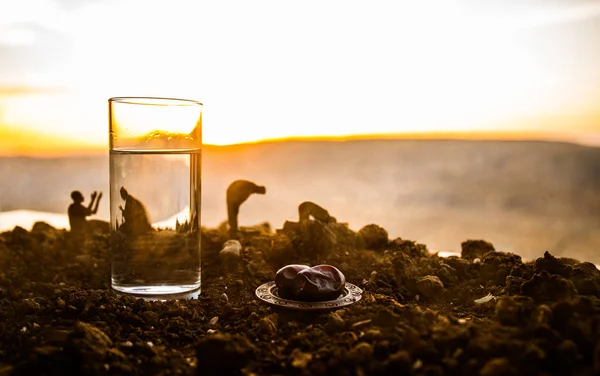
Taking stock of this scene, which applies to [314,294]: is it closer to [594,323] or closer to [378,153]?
[594,323]

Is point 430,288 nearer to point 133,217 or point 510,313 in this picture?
point 510,313

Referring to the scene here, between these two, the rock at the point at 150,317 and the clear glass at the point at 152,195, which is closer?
the rock at the point at 150,317

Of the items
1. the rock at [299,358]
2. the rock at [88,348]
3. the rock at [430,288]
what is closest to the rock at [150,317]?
the rock at [88,348]

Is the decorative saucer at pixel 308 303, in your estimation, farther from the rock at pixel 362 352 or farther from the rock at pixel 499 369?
the rock at pixel 499 369

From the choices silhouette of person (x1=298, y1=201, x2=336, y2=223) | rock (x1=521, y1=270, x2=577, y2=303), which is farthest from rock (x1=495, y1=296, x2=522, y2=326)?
silhouette of person (x1=298, y1=201, x2=336, y2=223)

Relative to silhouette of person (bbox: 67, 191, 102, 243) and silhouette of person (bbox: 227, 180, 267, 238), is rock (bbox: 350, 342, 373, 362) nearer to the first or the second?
silhouette of person (bbox: 227, 180, 267, 238)

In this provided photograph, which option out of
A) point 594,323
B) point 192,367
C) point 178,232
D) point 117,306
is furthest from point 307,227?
→ point 594,323
